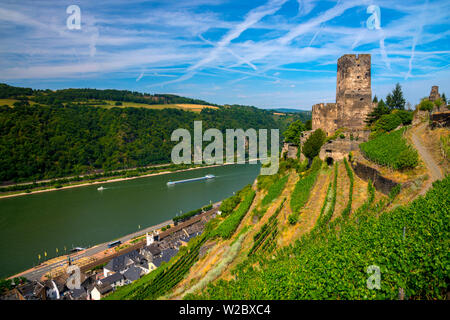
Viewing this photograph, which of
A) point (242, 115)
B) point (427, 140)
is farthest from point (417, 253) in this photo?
point (242, 115)

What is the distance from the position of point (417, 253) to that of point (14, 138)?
9467cm

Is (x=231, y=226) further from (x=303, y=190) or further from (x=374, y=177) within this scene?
(x=374, y=177)

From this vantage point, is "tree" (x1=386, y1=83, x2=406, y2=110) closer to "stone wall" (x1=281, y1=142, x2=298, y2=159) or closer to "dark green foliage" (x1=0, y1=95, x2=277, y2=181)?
"stone wall" (x1=281, y1=142, x2=298, y2=159)

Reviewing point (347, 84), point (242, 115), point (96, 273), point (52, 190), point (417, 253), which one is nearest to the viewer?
point (417, 253)

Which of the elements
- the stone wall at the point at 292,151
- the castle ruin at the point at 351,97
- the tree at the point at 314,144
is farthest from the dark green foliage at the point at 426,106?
the stone wall at the point at 292,151

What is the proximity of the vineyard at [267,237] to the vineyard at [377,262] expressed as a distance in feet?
9.95

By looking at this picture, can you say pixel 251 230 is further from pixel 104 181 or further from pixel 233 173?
pixel 104 181

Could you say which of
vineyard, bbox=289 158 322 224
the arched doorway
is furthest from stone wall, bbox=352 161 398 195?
the arched doorway

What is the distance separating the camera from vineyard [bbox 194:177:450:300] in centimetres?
579

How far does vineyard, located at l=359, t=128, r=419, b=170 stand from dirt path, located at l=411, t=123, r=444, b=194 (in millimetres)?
473

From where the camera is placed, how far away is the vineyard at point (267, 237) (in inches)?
546

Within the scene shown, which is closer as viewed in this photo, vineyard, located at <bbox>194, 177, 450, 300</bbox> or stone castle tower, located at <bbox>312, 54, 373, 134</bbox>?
vineyard, located at <bbox>194, 177, 450, 300</bbox>

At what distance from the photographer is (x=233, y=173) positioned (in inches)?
2758

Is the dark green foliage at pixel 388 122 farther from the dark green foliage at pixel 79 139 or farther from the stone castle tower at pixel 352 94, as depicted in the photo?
the dark green foliage at pixel 79 139
